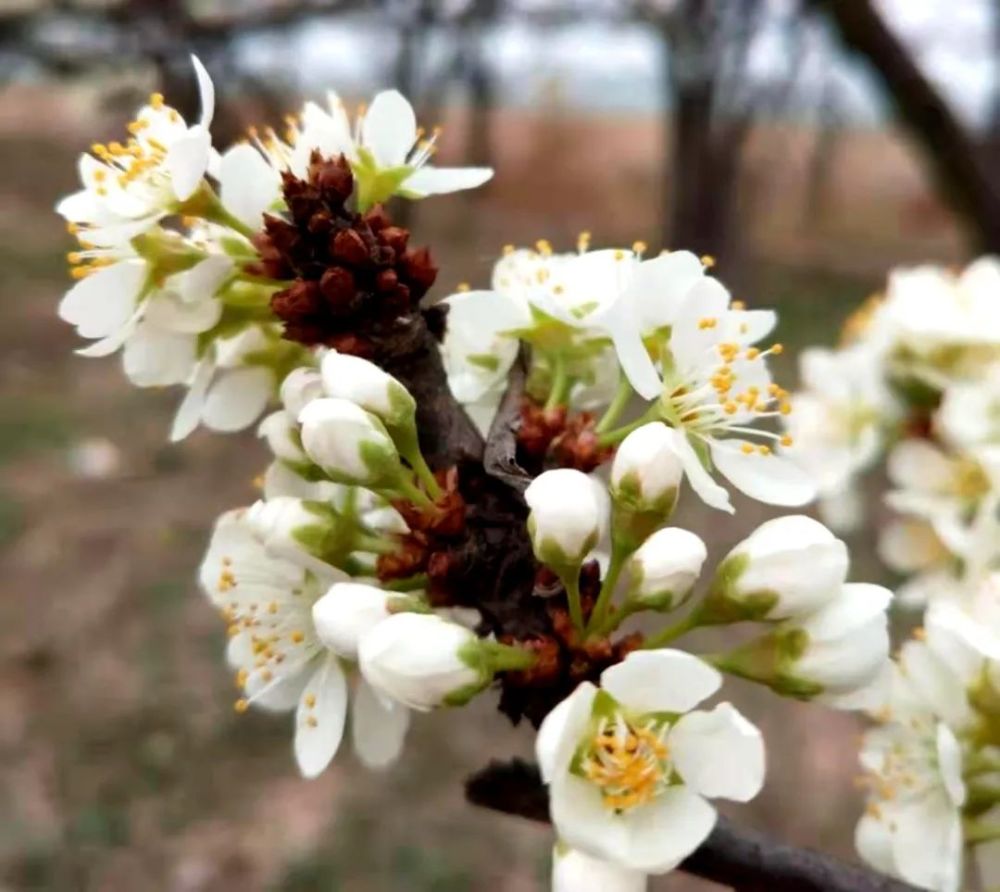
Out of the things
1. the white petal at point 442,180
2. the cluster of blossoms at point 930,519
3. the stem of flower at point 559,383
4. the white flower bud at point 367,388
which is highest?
the white petal at point 442,180

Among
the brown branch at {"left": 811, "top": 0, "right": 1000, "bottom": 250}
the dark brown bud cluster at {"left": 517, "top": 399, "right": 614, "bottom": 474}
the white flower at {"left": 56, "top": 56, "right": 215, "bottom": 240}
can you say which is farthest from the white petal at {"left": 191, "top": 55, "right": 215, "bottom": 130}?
the brown branch at {"left": 811, "top": 0, "right": 1000, "bottom": 250}

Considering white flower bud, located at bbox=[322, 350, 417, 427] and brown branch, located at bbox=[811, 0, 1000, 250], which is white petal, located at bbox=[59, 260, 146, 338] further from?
brown branch, located at bbox=[811, 0, 1000, 250]

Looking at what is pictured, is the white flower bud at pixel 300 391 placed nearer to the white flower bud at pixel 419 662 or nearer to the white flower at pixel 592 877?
the white flower bud at pixel 419 662

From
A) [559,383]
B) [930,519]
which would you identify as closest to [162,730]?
[930,519]

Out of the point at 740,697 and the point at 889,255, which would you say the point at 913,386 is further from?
Result: the point at 889,255

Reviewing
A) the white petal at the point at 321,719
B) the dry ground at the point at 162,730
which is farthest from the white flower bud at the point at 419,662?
the dry ground at the point at 162,730
